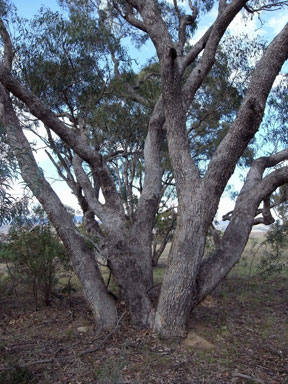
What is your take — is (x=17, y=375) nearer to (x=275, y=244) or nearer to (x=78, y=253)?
(x=78, y=253)

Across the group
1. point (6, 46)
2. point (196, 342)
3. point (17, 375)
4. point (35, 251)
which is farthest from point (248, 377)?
point (6, 46)

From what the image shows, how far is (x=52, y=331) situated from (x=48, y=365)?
1259 millimetres

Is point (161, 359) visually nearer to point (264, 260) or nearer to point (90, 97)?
point (264, 260)

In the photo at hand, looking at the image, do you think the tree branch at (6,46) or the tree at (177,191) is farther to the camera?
the tree branch at (6,46)

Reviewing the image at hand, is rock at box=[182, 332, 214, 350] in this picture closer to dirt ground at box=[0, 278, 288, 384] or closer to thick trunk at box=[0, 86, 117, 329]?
dirt ground at box=[0, 278, 288, 384]

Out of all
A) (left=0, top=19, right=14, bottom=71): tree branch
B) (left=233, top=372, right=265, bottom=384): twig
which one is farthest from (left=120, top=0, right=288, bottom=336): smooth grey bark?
(left=0, top=19, right=14, bottom=71): tree branch

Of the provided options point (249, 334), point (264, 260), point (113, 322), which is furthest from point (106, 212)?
point (264, 260)

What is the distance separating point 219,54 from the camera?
27.9 ft

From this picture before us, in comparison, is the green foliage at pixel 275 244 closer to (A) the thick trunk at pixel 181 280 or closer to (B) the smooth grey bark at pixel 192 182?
(B) the smooth grey bark at pixel 192 182

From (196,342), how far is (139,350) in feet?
2.27

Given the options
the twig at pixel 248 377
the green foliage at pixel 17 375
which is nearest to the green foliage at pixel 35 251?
the green foliage at pixel 17 375

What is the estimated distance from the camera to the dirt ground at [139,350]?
11.2 ft

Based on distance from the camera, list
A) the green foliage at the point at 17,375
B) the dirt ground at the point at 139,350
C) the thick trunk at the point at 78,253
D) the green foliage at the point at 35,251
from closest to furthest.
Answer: the green foliage at the point at 17,375, the dirt ground at the point at 139,350, the thick trunk at the point at 78,253, the green foliage at the point at 35,251

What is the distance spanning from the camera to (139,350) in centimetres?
402
